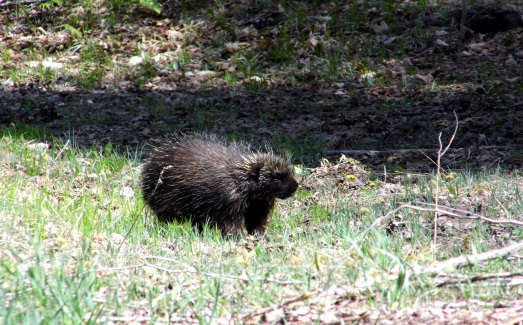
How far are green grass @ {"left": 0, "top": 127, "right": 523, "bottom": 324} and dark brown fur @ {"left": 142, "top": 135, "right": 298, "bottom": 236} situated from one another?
30cm

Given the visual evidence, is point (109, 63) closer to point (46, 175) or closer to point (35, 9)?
point (35, 9)

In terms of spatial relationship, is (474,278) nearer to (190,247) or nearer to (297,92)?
(190,247)

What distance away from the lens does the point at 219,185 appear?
21.0 feet

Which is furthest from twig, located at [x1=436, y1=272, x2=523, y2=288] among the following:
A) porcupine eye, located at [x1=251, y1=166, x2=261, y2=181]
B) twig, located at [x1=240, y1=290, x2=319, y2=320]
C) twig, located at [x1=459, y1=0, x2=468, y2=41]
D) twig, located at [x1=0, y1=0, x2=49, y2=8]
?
twig, located at [x1=0, y1=0, x2=49, y2=8]

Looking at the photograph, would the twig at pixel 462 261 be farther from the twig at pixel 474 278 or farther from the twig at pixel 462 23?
the twig at pixel 462 23

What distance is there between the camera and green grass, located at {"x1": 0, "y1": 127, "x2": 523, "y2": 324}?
12.1 ft

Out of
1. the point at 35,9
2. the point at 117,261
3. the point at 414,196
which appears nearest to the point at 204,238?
the point at 117,261

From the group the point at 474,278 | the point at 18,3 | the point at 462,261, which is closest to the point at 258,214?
the point at 462,261

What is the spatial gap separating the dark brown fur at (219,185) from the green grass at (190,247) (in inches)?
11.8

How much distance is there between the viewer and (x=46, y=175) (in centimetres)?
778

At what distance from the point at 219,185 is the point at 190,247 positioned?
40.0 inches

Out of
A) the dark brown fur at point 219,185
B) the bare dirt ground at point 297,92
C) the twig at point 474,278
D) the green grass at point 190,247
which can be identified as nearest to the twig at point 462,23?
the bare dirt ground at point 297,92

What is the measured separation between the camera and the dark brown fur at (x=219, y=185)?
6.44 metres

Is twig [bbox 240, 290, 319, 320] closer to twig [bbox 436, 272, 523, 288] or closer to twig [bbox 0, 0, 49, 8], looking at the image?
twig [bbox 436, 272, 523, 288]
